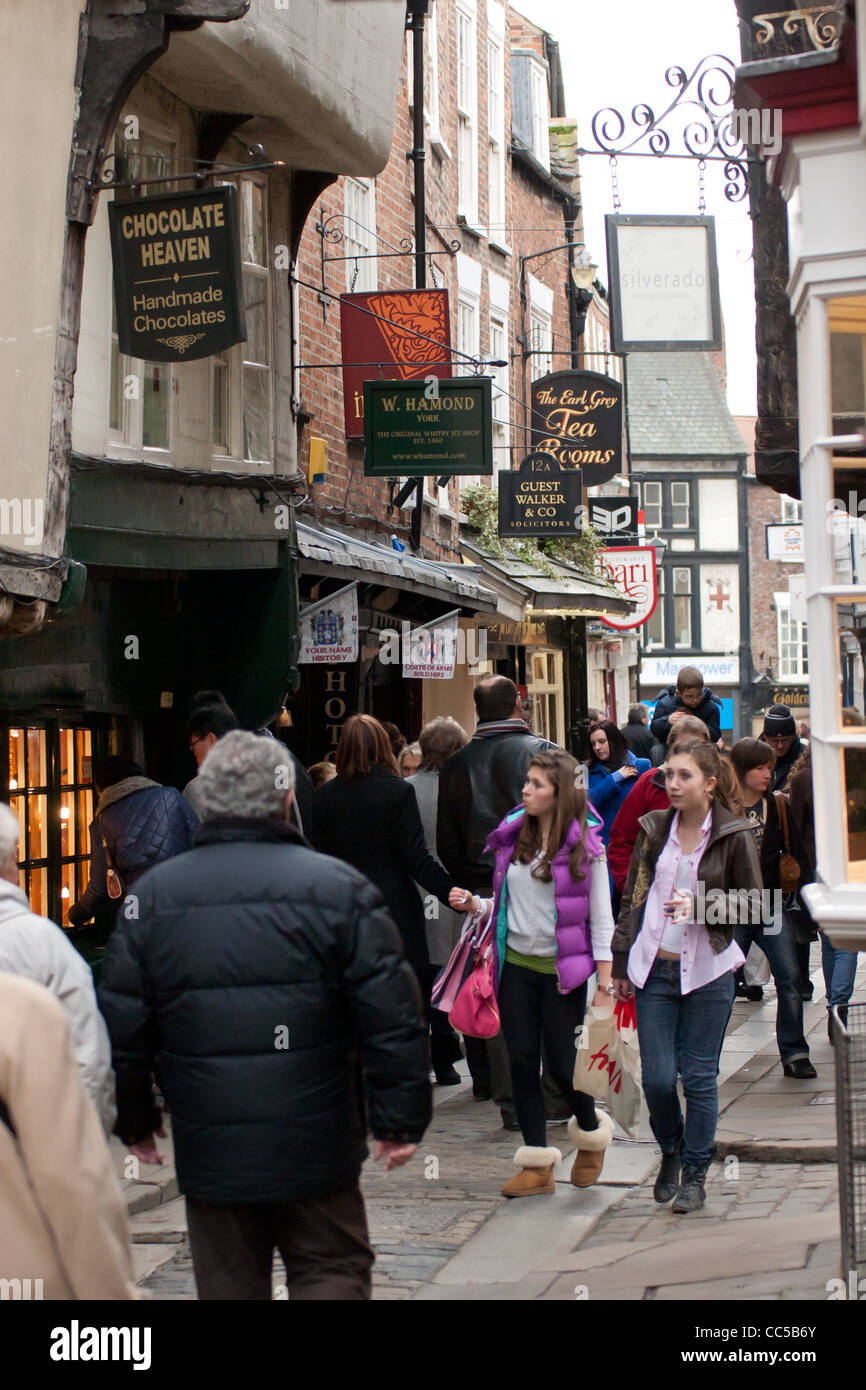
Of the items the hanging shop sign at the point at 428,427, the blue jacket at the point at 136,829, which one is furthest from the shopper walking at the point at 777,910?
the hanging shop sign at the point at 428,427

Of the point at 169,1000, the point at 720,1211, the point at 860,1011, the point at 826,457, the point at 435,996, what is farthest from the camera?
the point at 435,996

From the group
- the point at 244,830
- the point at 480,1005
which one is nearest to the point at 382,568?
the point at 480,1005

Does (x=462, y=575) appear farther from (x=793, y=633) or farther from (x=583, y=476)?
(x=793, y=633)

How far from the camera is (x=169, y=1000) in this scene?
4.13 metres

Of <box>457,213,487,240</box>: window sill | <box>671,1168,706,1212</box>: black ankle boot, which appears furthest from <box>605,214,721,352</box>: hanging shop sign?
<box>457,213,487,240</box>: window sill

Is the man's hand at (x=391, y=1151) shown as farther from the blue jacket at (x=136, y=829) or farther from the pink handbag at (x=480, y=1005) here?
the blue jacket at (x=136, y=829)

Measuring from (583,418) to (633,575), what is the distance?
7.45 m

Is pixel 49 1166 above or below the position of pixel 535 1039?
above

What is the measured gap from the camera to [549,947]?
7160 mm

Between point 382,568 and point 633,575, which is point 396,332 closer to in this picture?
point 382,568
